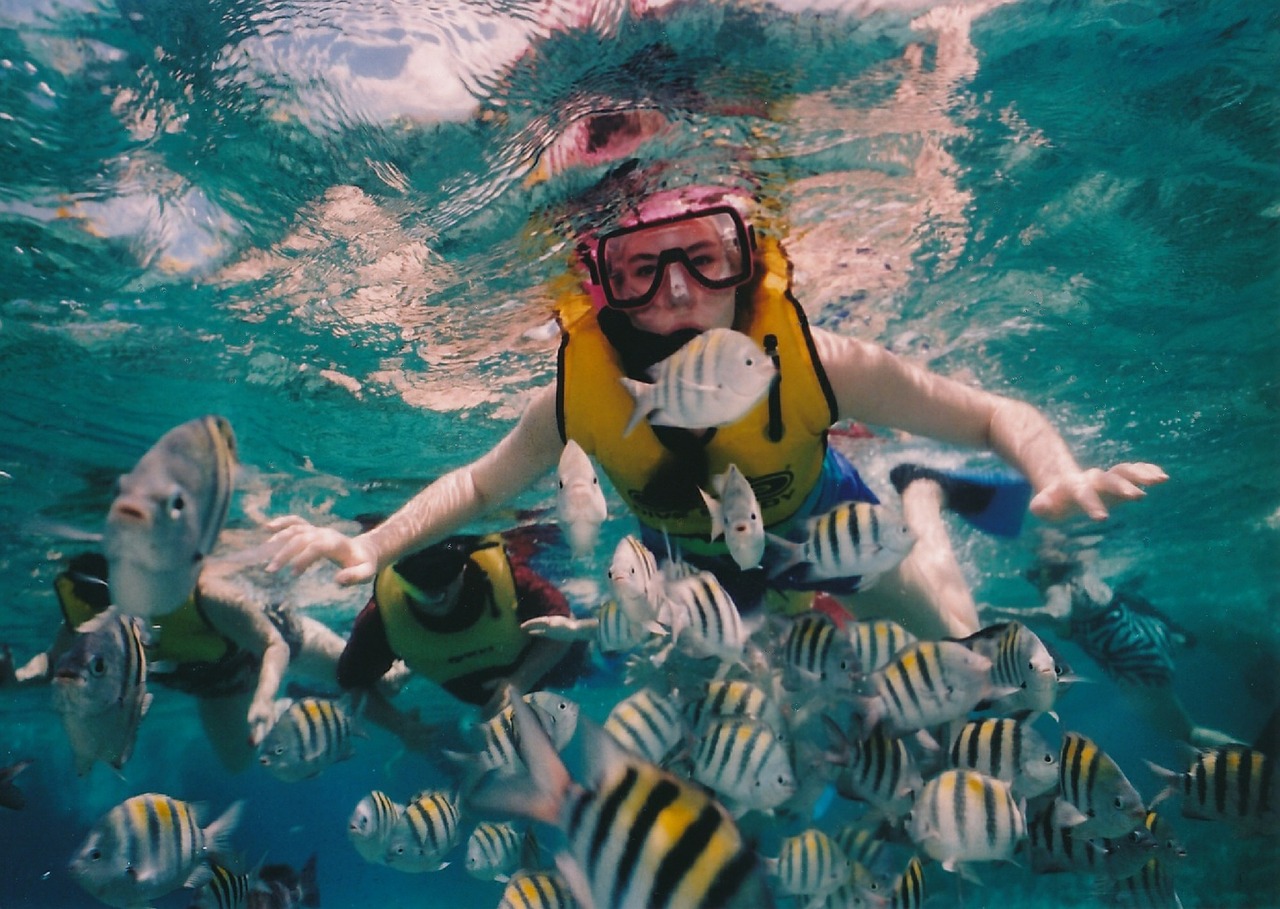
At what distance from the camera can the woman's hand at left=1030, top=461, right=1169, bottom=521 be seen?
3600 millimetres

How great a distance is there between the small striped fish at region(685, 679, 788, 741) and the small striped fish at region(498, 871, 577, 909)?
1.24 m

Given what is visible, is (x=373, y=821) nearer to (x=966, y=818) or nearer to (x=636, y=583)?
(x=636, y=583)

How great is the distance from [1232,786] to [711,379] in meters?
5.17

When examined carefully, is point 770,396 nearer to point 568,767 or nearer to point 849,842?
point 849,842

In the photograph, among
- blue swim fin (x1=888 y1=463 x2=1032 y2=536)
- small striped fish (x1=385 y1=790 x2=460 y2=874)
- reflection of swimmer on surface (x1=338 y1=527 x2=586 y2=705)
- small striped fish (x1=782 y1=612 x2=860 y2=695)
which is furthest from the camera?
reflection of swimmer on surface (x1=338 y1=527 x2=586 y2=705)

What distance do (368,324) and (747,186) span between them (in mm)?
4934

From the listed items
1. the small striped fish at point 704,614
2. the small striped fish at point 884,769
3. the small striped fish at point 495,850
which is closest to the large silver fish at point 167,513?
the small striped fish at point 704,614

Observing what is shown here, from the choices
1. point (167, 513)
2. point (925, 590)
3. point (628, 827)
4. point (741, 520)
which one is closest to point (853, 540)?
point (741, 520)

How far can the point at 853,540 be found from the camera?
405 centimetres

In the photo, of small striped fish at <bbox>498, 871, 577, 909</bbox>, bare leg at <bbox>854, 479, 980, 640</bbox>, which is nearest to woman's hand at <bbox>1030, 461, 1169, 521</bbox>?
bare leg at <bbox>854, 479, 980, 640</bbox>

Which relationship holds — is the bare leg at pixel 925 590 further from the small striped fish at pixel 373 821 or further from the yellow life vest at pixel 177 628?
the yellow life vest at pixel 177 628

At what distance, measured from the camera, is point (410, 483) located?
14031mm

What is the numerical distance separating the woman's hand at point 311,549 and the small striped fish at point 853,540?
2.58 m

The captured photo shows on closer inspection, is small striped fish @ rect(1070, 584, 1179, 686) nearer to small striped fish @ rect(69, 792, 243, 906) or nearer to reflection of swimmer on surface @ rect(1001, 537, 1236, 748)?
reflection of swimmer on surface @ rect(1001, 537, 1236, 748)
